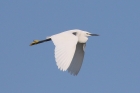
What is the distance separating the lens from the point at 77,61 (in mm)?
14672

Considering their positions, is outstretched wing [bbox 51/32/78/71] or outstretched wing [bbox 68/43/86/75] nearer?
outstretched wing [bbox 51/32/78/71]

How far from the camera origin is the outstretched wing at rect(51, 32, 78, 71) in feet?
38.5

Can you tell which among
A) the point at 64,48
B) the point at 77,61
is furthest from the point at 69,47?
the point at 77,61

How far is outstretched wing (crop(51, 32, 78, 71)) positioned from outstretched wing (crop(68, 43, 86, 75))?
1.12 metres

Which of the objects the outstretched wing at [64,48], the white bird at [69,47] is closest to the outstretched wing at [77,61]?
the white bird at [69,47]

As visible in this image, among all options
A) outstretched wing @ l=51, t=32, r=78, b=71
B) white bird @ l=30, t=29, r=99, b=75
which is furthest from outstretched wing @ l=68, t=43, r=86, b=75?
outstretched wing @ l=51, t=32, r=78, b=71

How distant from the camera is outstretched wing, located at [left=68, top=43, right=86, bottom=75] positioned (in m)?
14.6

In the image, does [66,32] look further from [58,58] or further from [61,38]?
[58,58]

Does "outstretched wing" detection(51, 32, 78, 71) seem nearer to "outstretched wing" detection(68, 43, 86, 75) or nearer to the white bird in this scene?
the white bird

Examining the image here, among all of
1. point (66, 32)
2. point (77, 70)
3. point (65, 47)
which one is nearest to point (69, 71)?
point (77, 70)

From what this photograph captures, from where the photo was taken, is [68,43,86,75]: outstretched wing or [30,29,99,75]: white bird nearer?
[30,29,99,75]: white bird

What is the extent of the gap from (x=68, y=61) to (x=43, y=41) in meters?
3.97

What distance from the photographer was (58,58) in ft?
38.8

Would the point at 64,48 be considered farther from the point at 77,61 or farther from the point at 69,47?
the point at 77,61
